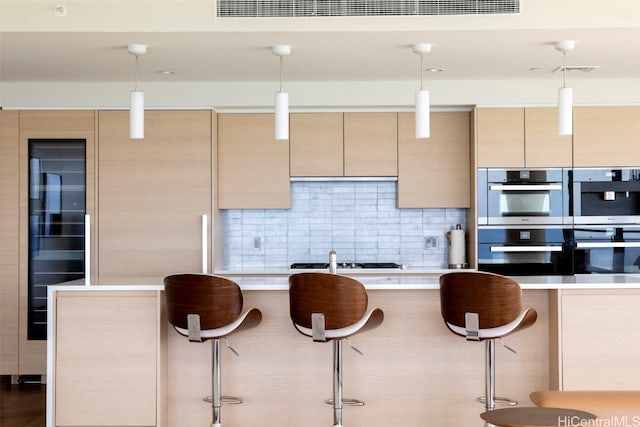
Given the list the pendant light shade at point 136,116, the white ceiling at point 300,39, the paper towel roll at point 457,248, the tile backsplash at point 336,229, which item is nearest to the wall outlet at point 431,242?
the tile backsplash at point 336,229

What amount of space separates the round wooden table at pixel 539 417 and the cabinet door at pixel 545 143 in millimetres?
3872

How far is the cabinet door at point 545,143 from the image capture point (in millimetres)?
6035

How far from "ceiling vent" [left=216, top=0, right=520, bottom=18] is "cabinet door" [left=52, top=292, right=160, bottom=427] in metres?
1.72

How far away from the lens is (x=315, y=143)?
248 inches

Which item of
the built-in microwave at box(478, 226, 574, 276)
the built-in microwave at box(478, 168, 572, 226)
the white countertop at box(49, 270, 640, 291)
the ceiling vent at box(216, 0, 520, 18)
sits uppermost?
the ceiling vent at box(216, 0, 520, 18)

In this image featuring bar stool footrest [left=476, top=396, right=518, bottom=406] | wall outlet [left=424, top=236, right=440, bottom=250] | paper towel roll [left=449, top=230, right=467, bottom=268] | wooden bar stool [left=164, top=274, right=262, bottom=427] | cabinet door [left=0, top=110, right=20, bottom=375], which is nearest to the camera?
wooden bar stool [left=164, top=274, right=262, bottom=427]

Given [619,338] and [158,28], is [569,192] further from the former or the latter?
[158,28]

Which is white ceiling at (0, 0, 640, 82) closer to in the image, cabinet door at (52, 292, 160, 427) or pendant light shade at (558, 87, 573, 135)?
pendant light shade at (558, 87, 573, 135)

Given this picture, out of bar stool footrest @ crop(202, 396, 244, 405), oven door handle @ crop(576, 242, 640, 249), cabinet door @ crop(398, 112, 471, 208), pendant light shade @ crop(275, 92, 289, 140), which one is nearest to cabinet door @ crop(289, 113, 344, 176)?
cabinet door @ crop(398, 112, 471, 208)

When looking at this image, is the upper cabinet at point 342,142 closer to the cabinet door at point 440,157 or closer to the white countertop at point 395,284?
the cabinet door at point 440,157

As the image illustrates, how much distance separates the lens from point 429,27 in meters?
4.44

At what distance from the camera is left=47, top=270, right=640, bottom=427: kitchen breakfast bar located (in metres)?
4.26

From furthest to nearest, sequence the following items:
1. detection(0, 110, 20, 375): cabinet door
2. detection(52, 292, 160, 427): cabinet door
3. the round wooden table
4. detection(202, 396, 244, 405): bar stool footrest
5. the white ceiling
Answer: detection(0, 110, 20, 375): cabinet door, the white ceiling, detection(52, 292, 160, 427): cabinet door, detection(202, 396, 244, 405): bar stool footrest, the round wooden table

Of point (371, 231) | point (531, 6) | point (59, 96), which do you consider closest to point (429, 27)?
point (531, 6)
